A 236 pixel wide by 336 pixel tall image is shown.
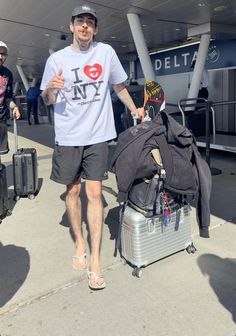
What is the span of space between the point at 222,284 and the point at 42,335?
128 cm

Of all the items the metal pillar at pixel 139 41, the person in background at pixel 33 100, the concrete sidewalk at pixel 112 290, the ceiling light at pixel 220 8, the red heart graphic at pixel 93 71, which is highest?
the ceiling light at pixel 220 8

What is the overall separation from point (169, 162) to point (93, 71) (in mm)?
866

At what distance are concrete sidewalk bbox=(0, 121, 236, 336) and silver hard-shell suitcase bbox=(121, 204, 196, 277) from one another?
0.09 metres

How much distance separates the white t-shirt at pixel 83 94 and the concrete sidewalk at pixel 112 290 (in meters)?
1.06

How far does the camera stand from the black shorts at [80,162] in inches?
100

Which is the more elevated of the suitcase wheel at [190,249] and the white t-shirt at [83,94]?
the white t-shirt at [83,94]

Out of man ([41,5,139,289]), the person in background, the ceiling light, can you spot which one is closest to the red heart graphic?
man ([41,5,139,289])

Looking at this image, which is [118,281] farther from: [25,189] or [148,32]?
[148,32]

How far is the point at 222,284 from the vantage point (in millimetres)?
2398

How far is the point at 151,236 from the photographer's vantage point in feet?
8.48

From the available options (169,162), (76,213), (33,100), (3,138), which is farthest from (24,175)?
(33,100)

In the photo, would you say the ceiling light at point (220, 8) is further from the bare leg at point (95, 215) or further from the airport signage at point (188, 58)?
the bare leg at point (95, 215)

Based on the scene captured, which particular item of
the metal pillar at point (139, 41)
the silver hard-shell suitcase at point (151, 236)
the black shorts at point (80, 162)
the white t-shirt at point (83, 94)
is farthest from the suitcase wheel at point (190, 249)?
the metal pillar at point (139, 41)

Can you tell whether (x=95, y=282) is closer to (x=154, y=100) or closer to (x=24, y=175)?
(x=154, y=100)
